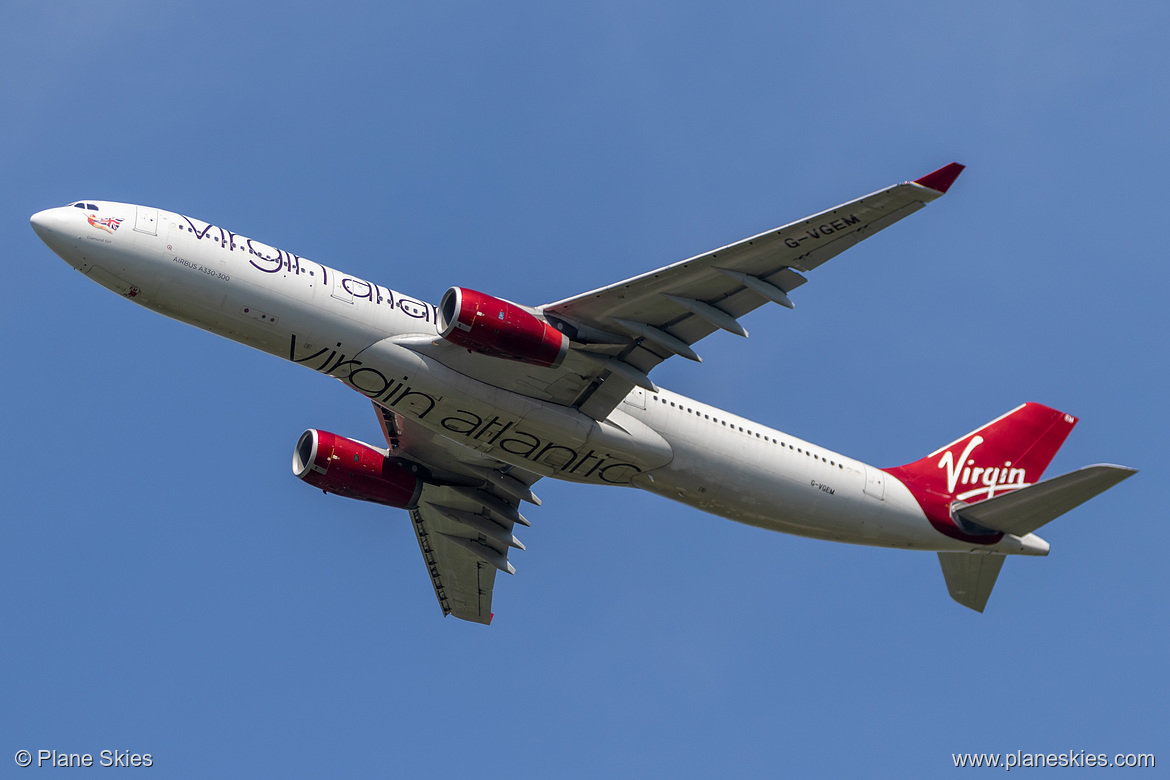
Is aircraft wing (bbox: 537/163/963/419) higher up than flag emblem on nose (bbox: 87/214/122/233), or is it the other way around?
flag emblem on nose (bbox: 87/214/122/233)

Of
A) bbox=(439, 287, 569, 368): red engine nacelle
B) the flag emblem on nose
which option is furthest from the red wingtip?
the flag emblem on nose

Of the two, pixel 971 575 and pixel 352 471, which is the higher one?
pixel 352 471

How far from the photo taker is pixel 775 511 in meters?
35.6

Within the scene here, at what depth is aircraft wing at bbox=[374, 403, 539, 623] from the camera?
129ft

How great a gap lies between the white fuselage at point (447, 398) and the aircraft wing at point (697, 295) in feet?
5.74

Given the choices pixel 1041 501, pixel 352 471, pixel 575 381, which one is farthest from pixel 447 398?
pixel 1041 501

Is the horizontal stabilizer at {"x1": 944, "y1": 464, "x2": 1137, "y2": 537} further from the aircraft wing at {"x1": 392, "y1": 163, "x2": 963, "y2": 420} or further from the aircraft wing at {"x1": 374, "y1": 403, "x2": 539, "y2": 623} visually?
the aircraft wing at {"x1": 374, "y1": 403, "x2": 539, "y2": 623}

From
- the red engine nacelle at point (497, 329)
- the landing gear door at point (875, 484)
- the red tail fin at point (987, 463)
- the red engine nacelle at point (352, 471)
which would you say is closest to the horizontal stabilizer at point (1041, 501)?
the red tail fin at point (987, 463)

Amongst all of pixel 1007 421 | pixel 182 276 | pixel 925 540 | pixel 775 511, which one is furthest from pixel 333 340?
pixel 1007 421

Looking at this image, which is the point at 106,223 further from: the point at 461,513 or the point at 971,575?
the point at 971,575

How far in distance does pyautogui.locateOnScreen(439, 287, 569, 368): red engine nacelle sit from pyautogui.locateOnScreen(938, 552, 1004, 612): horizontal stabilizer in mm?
17622

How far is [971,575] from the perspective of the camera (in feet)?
131

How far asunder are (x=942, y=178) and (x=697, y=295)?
7.15m

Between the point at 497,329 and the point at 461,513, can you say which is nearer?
the point at 497,329
